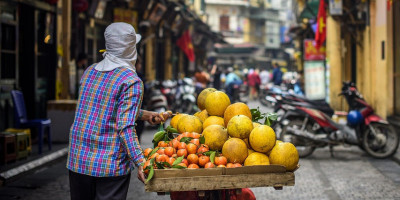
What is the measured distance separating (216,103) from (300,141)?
20.2 feet

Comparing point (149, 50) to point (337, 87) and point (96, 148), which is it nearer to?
point (337, 87)

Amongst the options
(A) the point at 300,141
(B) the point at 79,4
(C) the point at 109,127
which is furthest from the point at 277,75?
(C) the point at 109,127

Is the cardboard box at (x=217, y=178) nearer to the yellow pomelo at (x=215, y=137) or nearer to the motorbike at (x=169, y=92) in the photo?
the yellow pomelo at (x=215, y=137)

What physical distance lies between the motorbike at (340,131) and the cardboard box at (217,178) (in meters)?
6.70

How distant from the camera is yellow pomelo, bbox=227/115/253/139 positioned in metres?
4.46

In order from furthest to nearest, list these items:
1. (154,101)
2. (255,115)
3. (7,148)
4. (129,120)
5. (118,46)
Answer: (154,101) < (7,148) < (255,115) < (118,46) < (129,120)

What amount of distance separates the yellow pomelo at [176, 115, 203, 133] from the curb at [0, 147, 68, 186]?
4.30 m

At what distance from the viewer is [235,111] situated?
4777mm

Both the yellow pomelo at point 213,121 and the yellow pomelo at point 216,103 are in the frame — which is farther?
the yellow pomelo at point 216,103

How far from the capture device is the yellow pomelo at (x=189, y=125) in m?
4.73

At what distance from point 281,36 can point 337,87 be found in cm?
6554

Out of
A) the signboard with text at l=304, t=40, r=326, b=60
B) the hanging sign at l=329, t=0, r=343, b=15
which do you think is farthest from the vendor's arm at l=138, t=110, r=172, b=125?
the signboard with text at l=304, t=40, r=326, b=60

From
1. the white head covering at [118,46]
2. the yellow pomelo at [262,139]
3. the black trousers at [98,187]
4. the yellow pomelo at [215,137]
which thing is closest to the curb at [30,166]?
the black trousers at [98,187]

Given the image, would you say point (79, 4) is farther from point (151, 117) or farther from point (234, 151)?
point (234, 151)
